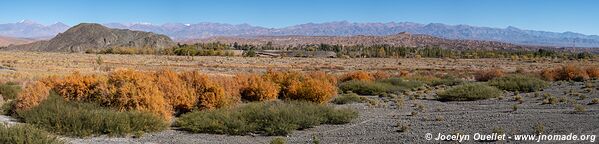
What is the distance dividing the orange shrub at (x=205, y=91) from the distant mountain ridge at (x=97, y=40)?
524 ft

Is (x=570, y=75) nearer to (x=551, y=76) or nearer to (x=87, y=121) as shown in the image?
(x=551, y=76)

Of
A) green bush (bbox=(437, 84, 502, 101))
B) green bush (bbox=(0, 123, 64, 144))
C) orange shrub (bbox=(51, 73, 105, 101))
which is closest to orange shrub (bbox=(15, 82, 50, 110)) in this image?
orange shrub (bbox=(51, 73, 105, 101))

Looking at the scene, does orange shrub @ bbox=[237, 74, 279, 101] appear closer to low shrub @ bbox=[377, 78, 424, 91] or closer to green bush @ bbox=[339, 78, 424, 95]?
green bush @ bbox=[339, 78, 424, 95]

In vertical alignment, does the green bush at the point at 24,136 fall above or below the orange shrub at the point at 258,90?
above

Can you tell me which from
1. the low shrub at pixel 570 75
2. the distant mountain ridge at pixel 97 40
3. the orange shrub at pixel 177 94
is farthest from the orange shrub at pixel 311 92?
the distant mountain ridge at pixel 97 40

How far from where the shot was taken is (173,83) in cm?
1930

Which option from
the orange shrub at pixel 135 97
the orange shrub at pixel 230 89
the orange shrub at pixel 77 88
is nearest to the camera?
the orange shrub at pixel 135 97

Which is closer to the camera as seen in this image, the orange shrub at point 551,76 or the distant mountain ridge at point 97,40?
the orange shrub at point 551,76

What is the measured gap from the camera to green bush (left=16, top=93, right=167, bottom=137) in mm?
14133

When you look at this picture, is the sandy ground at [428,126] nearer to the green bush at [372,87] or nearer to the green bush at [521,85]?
the green bush at [372,87]

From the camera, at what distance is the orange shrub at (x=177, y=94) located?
734 inches

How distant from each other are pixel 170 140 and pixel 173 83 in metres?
5.70

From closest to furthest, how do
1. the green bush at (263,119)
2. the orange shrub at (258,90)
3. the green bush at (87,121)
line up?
the green bush at (87,121) → the green bush at (263,119) → the orange shrub at (258,90)

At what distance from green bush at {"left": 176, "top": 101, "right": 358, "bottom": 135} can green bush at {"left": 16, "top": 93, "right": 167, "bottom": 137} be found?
111 centimetres
